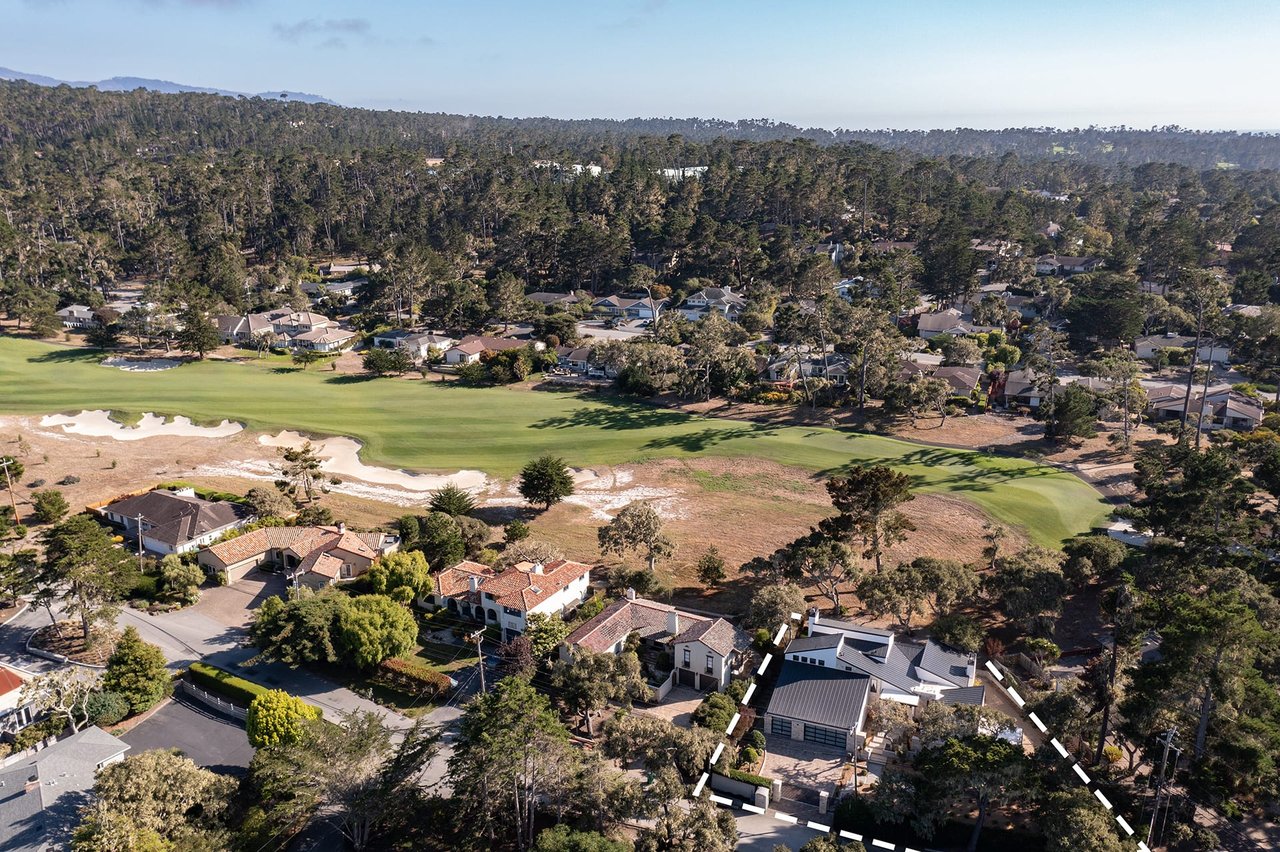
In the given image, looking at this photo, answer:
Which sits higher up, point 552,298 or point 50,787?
point 552,298

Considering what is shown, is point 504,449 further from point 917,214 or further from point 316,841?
point 917,214

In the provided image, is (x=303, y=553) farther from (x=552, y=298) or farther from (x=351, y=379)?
(x=552, y=298)

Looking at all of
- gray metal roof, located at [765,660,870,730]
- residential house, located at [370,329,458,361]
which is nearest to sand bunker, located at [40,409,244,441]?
residential house, located at [370,329,458,361]

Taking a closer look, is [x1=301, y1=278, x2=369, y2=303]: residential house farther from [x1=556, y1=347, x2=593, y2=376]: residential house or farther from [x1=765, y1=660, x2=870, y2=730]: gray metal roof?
[x1=765, y1=660, x2=870, y2=730]: gray metal roof

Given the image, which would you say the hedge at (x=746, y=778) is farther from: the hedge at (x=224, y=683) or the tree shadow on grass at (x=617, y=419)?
the tree shadow on grass at (x=617, y=419)

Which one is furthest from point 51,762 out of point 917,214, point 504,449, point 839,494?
point 917,214

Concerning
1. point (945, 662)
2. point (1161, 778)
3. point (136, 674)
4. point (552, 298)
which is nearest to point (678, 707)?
point (945, 662)
